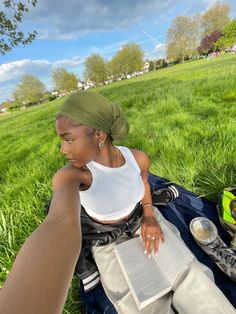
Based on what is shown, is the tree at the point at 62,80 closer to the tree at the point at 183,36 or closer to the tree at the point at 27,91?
the tree at the point at 27,91

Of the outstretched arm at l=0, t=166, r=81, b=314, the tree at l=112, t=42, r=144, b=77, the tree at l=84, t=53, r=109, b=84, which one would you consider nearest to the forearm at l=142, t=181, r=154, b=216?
the outstretched arm at l=0, t=166, r=81, b=314

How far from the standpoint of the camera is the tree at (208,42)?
177ft

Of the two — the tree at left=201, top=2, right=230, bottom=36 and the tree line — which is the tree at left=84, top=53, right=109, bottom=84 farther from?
the tree at left=201, top=2, right=230, bottom=36

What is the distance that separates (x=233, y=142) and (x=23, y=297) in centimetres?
302

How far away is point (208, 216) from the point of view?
234cm

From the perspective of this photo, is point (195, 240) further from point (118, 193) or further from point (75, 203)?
point (75, 203)

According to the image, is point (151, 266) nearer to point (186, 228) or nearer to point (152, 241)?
point (152, 241)

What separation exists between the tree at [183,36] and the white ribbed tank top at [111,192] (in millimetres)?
69749

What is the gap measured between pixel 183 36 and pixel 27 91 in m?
46.1

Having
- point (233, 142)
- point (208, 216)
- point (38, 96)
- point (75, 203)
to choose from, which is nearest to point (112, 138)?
point (75, 203)

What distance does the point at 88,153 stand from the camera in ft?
5.38

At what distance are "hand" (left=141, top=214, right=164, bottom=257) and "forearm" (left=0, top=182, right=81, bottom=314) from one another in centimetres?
95

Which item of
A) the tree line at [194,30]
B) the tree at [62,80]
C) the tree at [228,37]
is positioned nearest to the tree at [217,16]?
the tree line at [194,30]

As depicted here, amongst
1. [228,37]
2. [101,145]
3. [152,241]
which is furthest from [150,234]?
[228,37]
